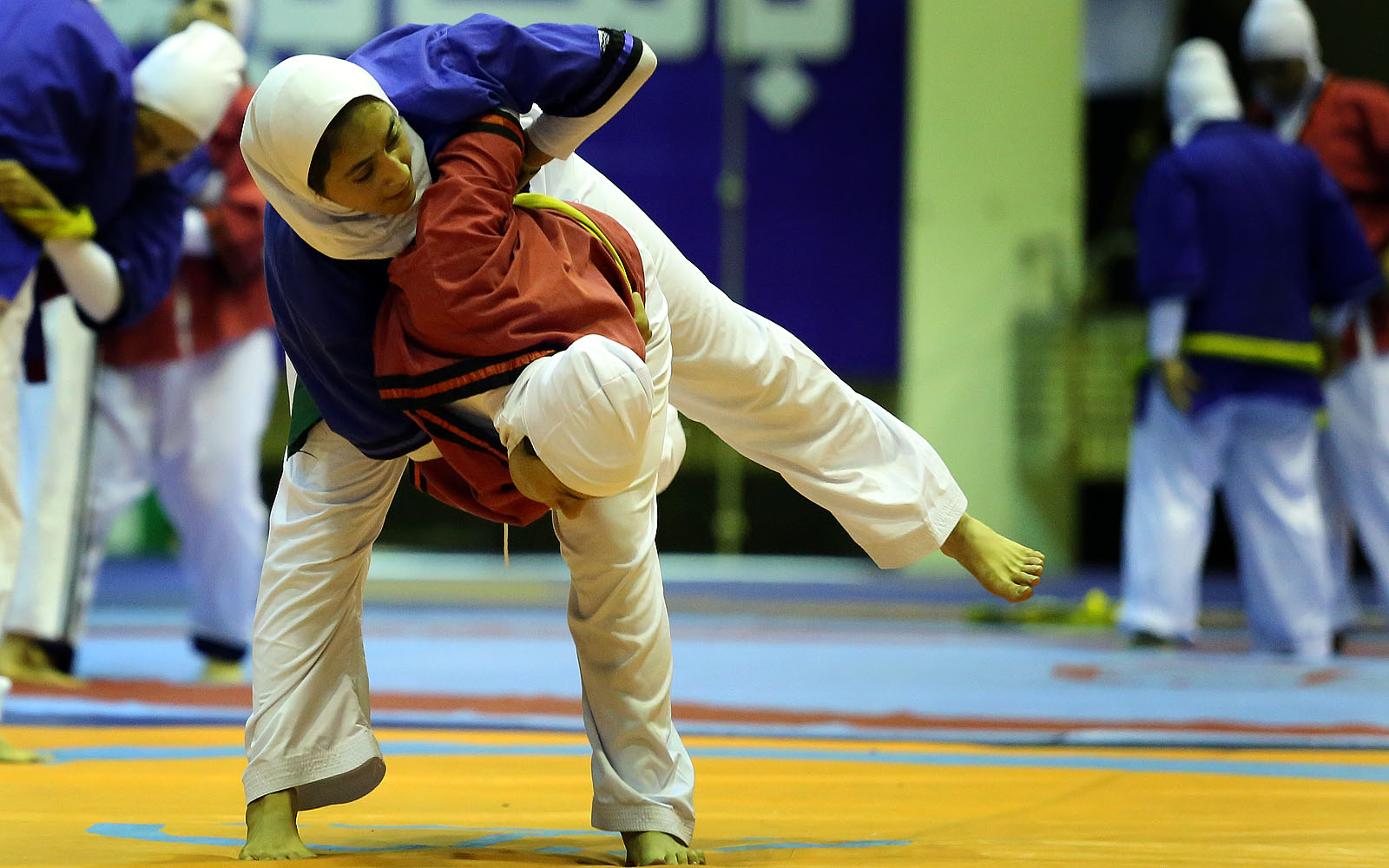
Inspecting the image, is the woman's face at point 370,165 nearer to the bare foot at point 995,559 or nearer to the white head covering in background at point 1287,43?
the bare foot at point 995,559

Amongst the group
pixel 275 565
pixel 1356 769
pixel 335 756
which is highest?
pixel 275 565

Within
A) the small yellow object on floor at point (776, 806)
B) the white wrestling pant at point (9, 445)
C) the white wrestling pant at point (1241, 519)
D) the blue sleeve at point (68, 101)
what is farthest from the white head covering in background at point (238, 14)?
the white wrestling pant at point (1241, 519)

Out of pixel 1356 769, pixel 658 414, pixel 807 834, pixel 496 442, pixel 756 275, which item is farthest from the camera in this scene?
pixel 756 275

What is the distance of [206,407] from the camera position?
418 cm

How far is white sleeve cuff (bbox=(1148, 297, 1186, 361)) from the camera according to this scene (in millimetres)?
5102

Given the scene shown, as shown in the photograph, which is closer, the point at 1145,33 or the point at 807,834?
the point at 807,834

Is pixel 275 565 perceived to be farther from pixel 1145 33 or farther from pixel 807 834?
pixel 1145 33

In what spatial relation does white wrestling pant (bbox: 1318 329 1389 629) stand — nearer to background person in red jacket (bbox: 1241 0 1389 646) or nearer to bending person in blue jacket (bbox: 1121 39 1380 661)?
background person in red jacket (bbox: 1241 0 1389 646)

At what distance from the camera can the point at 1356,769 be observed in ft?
9.10

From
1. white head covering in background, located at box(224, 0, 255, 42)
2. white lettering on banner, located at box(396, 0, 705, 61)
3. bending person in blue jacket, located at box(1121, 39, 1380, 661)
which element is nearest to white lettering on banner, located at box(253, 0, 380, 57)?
white lettering on banner, located at box(396, 0, 705, 61)

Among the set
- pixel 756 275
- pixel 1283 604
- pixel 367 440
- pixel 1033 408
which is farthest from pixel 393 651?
pixel 1033 408

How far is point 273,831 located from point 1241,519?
3898 mm

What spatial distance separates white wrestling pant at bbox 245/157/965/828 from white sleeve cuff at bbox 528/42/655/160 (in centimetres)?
16

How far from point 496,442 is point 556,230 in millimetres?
252
